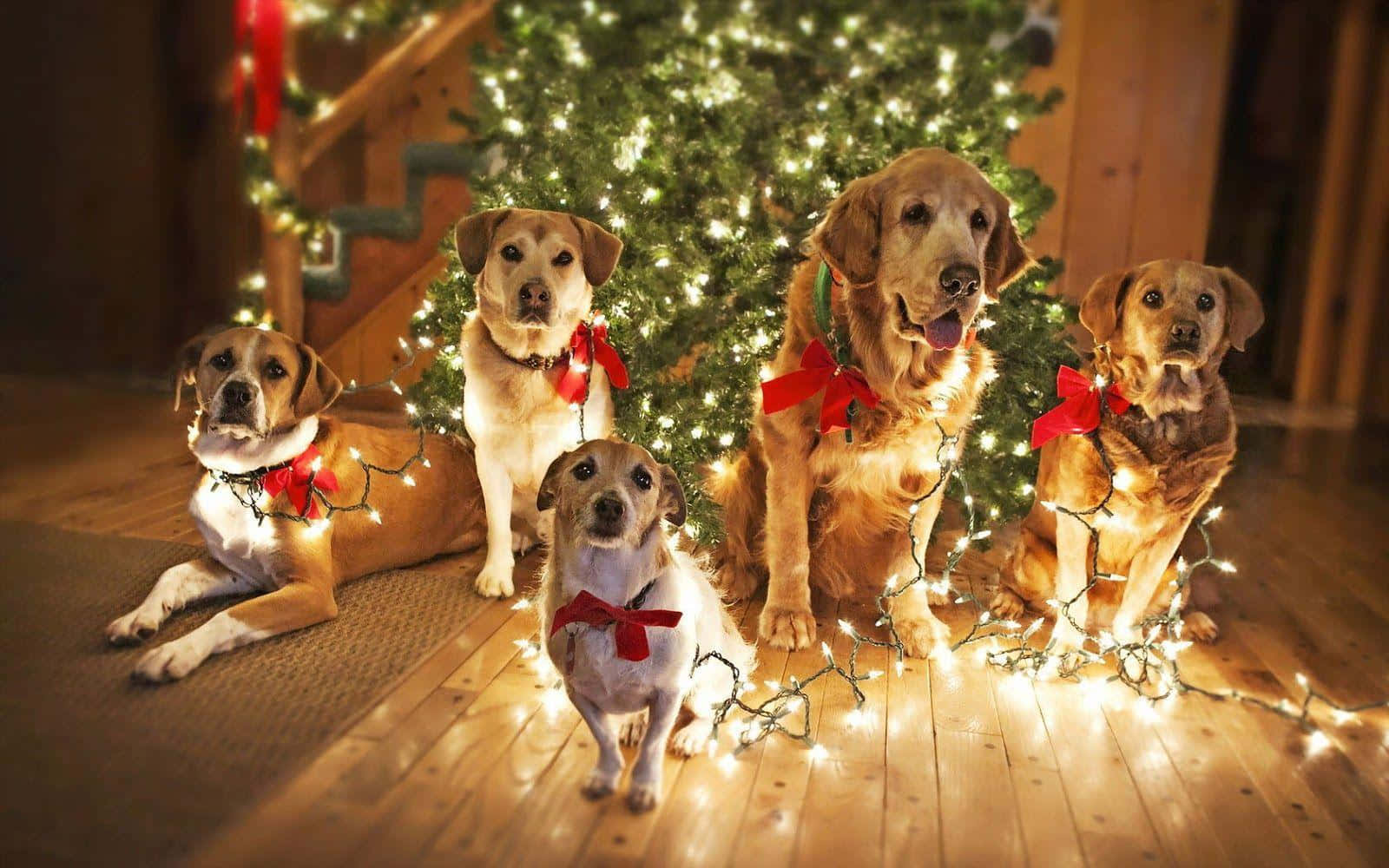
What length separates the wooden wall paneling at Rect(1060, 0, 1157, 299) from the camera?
552 cm

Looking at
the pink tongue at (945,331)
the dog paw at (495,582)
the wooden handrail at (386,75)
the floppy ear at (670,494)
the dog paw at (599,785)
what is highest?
the wooden handrail at (386,75)

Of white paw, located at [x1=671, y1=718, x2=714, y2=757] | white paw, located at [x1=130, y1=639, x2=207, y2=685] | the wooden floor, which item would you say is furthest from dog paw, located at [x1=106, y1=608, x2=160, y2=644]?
white paw, located at [x1=671, y1=718, x2=714, y2=757]

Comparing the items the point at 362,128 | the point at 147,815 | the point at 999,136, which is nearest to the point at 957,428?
the point at 999,136

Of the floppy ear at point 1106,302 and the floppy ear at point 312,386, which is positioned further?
Result: the floppy ear at point 312,386

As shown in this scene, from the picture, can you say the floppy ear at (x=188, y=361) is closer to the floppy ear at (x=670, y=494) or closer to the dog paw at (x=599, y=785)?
the floppy ear at (x=670, y=494)

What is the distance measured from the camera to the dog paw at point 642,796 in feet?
6.40

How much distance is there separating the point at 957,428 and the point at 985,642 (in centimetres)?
60

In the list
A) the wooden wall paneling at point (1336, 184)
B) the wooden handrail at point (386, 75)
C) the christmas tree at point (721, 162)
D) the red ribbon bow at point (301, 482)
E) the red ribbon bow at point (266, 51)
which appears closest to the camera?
the red ribbon bow at point (301, 482)

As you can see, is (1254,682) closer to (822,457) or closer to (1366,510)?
(822,457)

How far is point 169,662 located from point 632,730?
1042 mm

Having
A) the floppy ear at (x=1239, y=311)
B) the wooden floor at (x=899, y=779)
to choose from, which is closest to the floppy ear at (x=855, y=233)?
the floppy ear at (x=1239, y=311)

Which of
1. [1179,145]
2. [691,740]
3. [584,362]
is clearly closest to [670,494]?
[691,740]

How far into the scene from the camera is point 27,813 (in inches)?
71.6

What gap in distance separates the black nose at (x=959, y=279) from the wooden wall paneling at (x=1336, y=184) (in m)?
5.25
